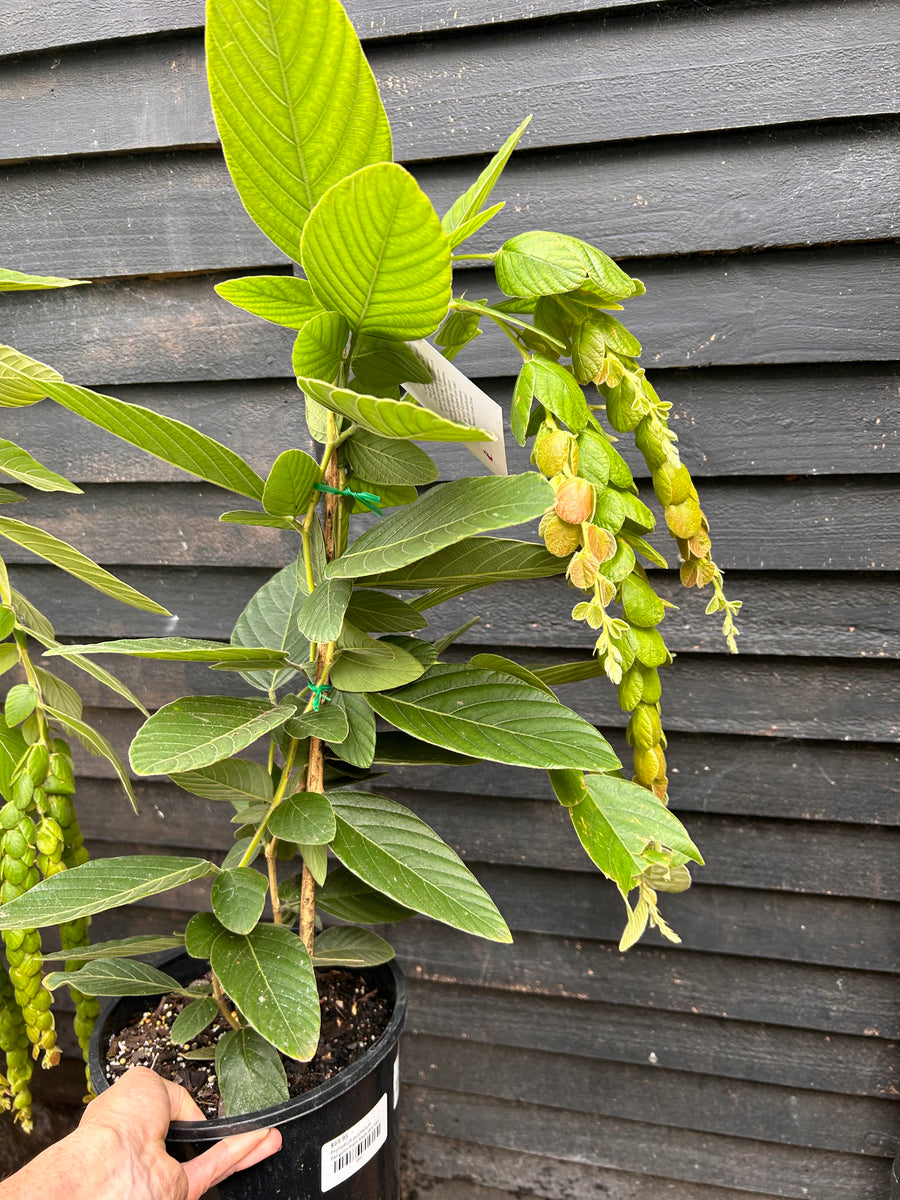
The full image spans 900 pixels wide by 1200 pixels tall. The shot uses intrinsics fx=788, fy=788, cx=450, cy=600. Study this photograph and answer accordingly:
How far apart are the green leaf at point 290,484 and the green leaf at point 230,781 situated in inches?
9.0

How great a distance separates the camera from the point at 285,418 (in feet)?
3.90

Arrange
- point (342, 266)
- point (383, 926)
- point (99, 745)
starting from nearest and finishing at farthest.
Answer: point (342, 266)
point (99, 745)
point (383, 926)

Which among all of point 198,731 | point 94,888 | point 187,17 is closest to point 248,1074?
point 94,888

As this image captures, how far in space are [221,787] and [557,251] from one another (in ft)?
1.75

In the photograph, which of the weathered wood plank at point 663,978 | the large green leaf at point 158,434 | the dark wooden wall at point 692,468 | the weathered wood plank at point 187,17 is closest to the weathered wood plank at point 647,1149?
the dark wooden wall at point 692,468

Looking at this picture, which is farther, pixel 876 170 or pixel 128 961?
pixel 876 170

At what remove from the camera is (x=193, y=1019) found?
709 millimetres

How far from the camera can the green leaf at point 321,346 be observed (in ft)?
1.85

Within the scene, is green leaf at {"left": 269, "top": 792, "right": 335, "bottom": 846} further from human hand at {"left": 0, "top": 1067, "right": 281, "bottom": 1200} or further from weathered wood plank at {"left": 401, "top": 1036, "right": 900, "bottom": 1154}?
weathered wood plank at {"left": 401, "top": 1036, "right": 900, "bottom": 1154}

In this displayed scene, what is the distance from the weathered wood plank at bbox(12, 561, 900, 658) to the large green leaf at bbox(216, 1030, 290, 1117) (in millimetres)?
610

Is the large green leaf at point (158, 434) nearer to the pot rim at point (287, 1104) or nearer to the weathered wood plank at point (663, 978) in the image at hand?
the pot rim at point (287, 1104)

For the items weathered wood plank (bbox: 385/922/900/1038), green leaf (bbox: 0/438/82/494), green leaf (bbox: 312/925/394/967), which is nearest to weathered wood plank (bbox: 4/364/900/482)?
green leaf (bbox: 0/438/82/494)

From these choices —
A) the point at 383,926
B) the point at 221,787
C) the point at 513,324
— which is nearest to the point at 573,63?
the point at 513,324

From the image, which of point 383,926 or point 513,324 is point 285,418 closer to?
point 513,324
